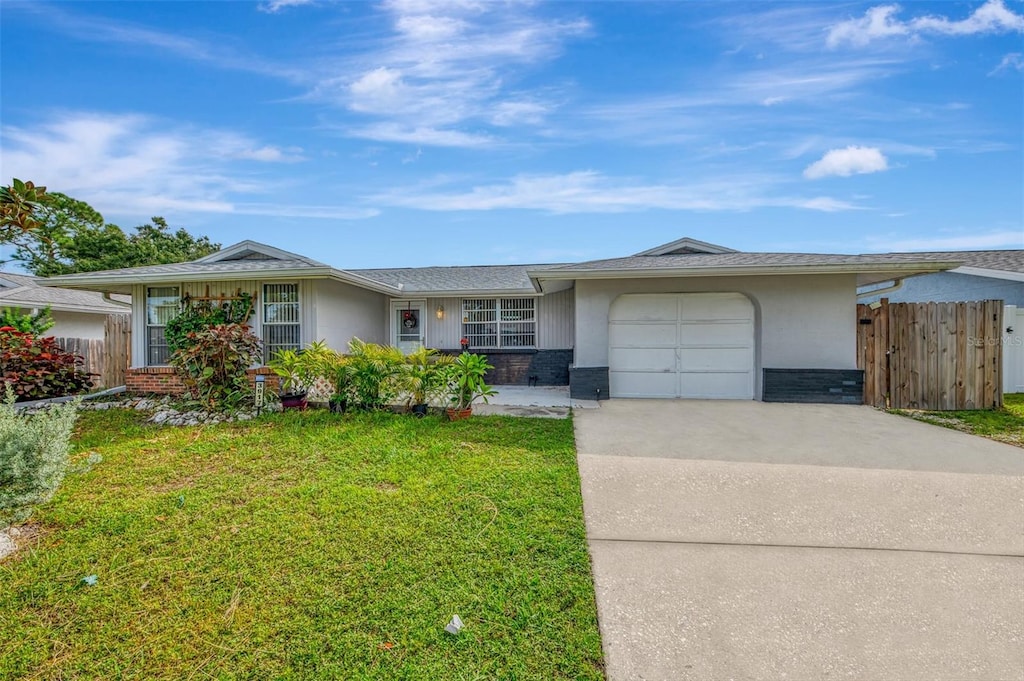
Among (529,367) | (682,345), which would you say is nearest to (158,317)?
(529,367)

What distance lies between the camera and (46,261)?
884 inches

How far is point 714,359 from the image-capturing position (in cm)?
856

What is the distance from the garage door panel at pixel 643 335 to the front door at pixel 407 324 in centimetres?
591

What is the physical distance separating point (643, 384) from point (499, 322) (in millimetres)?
4697

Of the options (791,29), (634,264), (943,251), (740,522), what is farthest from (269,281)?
(943,251)

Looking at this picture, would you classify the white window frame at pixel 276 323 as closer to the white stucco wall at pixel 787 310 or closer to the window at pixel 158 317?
the window at pixel 158 317

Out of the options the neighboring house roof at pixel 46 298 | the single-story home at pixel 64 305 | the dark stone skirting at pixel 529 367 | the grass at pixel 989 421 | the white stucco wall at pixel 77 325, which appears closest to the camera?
the grass at pixel 989 421

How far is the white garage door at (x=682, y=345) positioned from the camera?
8500mm

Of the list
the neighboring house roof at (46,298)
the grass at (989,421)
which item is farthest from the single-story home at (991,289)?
the neighboring house roof at (46,298)

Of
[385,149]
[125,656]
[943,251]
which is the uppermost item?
[385,149]

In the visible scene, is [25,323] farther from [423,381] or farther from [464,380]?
[464,380]

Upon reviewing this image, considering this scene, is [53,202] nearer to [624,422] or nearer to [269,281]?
[269,281]

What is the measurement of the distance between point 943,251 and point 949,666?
68.0 ft

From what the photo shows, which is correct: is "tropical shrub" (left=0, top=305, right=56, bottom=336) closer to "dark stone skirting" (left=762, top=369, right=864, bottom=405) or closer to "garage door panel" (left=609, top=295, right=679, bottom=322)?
"garage door panel" (left=609, top=295, right=679, bottom=322)
